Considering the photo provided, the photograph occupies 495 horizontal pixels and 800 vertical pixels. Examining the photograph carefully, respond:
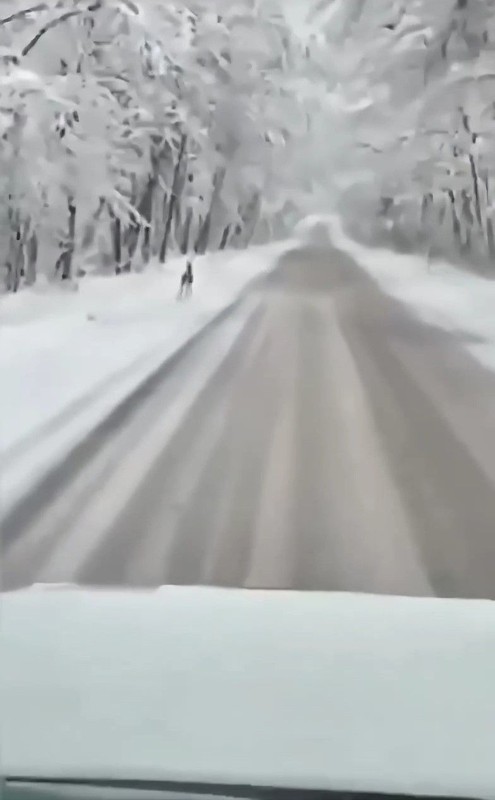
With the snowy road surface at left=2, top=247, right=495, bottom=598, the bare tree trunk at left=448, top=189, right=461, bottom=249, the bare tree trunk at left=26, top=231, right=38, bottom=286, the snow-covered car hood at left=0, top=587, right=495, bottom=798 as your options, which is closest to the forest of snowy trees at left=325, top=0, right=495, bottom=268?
the bare tree trunk at left=448, top=189, right=461, bottom=249

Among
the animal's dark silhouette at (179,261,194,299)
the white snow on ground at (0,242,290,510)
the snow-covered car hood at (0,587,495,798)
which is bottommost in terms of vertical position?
the snow-covered car hood at (0,587,495,798)

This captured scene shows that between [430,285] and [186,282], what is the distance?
0.44 m

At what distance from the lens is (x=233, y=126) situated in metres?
1.31

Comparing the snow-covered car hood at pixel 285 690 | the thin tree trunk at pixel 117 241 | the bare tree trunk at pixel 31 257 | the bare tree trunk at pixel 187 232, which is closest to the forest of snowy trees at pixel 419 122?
the bare tree trunk at pixel 187 232

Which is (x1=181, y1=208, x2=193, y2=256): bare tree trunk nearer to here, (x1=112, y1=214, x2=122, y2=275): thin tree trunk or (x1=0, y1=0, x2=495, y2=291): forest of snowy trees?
(x1=0, y1=0, x2=495, y2=291): forest of snowy trees

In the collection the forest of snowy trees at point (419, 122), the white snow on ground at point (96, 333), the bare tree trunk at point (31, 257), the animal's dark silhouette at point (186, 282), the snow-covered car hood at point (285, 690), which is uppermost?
the forest of snowy trees at point (419, 122)

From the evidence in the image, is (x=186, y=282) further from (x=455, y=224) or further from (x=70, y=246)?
(x=455, y=224)

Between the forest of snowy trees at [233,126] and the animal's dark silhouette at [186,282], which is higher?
the forest of snowy trees at [233,126]

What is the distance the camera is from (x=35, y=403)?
4.23 ft

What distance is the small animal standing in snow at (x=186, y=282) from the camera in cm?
130

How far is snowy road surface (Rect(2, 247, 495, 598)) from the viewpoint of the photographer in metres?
1.23

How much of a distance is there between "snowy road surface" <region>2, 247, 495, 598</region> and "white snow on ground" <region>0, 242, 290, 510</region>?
41mm

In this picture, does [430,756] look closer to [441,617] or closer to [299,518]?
[441,617]

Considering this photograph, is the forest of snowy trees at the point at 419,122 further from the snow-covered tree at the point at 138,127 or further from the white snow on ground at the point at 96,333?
the white snow on ground at the point at 96,333
